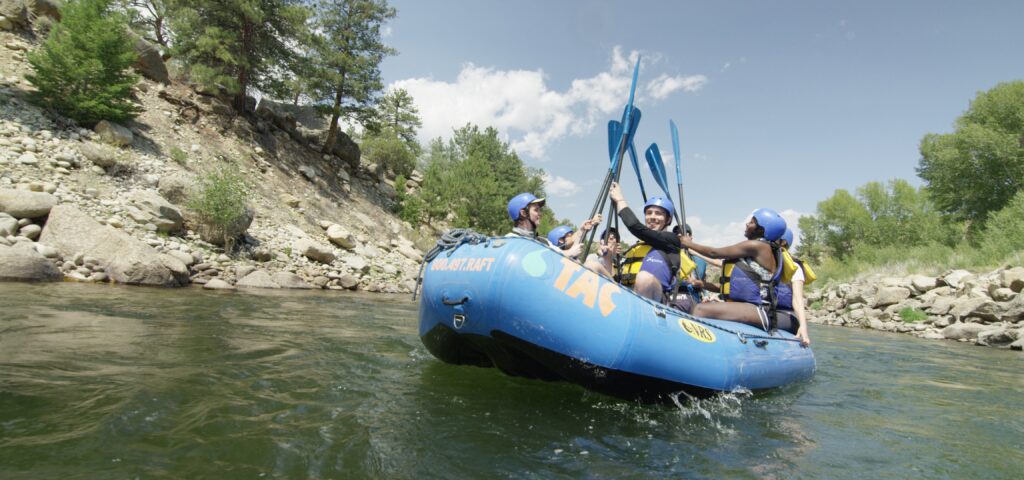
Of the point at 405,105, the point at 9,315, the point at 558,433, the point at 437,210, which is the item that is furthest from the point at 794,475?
the point at 405,105

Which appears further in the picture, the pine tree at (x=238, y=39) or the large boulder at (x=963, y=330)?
the pine tree at (x=238, y=39)

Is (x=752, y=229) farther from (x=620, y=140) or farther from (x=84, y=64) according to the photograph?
(x=84, y=64)

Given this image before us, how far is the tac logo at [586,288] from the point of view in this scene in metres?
3.63

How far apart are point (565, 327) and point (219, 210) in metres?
12.3

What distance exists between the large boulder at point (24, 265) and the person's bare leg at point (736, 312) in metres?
10.5

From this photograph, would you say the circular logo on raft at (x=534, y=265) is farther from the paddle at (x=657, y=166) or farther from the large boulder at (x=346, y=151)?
the large boulder at (x=346, y=151)

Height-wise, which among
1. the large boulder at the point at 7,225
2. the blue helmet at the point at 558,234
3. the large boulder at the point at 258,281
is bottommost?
the large boulder at the point at 258,281

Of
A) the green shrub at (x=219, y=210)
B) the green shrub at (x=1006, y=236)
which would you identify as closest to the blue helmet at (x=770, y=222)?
the green shrub at (x=219, y=210)

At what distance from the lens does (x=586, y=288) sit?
369cm

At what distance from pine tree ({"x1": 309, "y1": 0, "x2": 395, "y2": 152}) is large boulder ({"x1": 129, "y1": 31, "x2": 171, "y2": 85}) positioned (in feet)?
19.2

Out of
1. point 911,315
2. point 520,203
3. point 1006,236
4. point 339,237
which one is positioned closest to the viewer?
point 520,203

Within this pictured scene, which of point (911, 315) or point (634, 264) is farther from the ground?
point (634, 264)

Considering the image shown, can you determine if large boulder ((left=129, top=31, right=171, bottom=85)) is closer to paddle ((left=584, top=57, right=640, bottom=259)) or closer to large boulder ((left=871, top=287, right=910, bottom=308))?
paddle ((left=584, top=57, right=640, bottom=259))

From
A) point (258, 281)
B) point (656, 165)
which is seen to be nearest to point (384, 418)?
point (656, 165)
